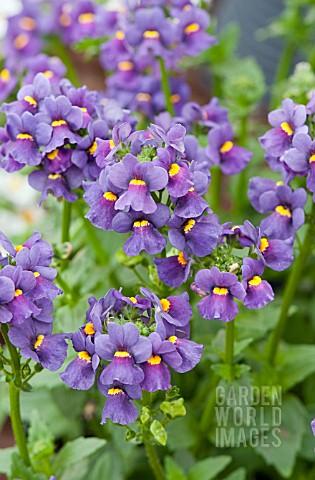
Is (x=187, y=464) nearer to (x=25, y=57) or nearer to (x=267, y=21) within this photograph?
(x=25, y=57)

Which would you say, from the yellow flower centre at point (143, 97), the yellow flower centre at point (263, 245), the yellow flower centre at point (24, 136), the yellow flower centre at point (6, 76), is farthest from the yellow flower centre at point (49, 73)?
the yellow flower centre at point (263, 245)

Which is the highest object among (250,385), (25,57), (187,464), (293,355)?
(25,57)

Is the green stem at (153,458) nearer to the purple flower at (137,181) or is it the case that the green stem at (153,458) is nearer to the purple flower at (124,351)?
the purple flower at (124,351)

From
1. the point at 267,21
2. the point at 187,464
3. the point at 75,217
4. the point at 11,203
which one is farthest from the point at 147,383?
the point at 267,21

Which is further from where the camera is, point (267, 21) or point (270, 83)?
point (270, 83)

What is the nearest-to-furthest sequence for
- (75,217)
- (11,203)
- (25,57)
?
1. (75,217)
2. (25,57)
3. (11,203)

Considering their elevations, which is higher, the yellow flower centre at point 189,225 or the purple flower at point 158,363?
the yellow flower centre at point 189,225

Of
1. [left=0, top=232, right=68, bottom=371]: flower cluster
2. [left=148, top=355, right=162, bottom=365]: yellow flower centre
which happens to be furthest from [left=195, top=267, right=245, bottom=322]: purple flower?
[left=0, top=232, right=68, bottom=371]: flower cluster
